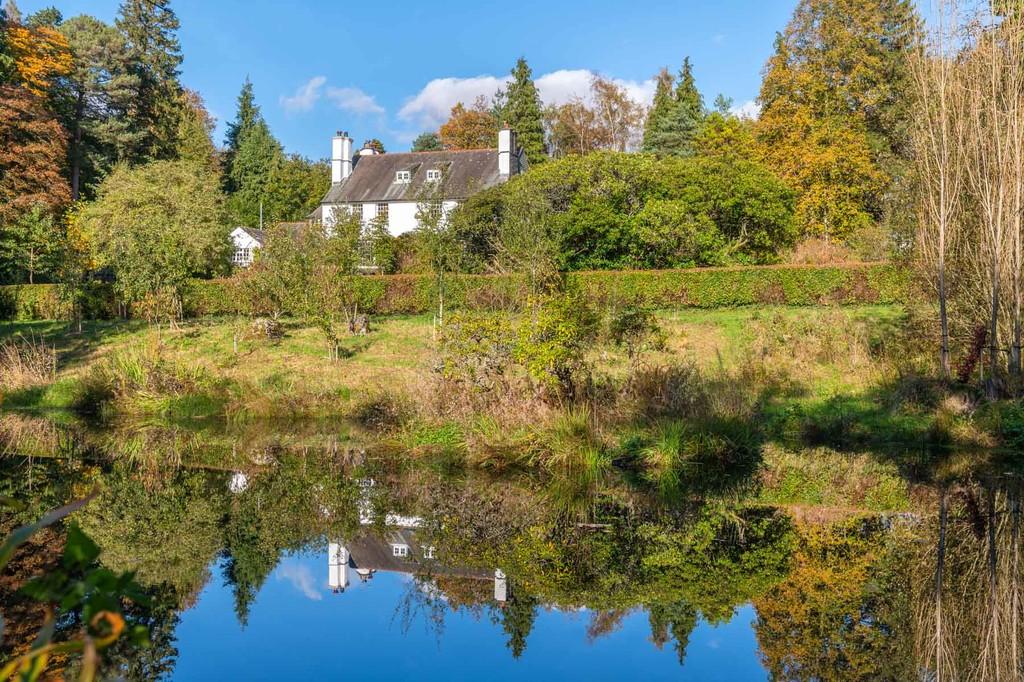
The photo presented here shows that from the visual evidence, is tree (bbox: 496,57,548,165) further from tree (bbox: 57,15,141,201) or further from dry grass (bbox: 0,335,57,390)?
dry grass (bbox: 0,335,57,390)

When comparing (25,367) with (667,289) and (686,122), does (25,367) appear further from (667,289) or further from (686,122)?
(686,122)

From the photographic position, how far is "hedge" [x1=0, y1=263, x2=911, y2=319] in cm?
2567

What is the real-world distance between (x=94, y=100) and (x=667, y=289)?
128ft

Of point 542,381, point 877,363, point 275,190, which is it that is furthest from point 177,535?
point 275,190

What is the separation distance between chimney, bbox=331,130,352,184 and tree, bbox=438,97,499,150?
1453cm

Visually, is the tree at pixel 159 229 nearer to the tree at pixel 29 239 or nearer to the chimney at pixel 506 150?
the tree at pixel 29 239

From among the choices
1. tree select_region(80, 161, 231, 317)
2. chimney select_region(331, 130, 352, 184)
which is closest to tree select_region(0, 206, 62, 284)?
tree select_region(80, 161, 231, 317)

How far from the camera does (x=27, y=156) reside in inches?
1464

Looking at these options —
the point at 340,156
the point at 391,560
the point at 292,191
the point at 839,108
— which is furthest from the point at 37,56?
the point at 391,560

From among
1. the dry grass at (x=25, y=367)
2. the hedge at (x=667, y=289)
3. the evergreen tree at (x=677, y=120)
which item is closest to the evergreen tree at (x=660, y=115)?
the evergreen tree at (x=677, y=120)

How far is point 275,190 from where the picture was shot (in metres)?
60.5

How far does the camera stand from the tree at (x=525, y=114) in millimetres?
55312

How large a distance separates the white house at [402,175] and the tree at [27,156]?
12.6 meters

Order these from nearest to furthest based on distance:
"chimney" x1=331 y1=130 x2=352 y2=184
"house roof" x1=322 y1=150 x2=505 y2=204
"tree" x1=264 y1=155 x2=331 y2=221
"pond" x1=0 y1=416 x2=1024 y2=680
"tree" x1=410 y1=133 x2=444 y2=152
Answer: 1. "pond" x1=0 y1=416 x2=1024 y2=680
2. "house roof" x1=322 y1=150 x2=505 y2=204
3. "chimney" x1=331 y1=130 x2=352 y2=184
4. "tree" x1=264 y1=155 x2=331 y2=221
5. "tree" x1=410 y1=133 x2=444 y2=152
